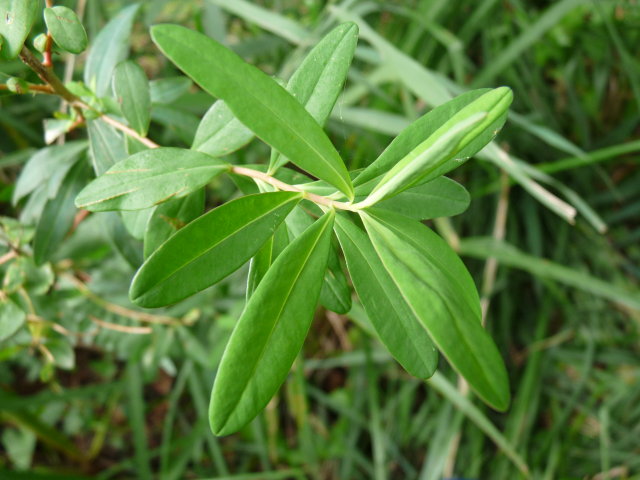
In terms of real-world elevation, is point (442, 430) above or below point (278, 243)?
below

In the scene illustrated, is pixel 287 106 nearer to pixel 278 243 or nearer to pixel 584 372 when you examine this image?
pixel 278 243

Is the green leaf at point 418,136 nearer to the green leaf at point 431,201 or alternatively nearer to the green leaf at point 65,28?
the green leaf at point 431,201

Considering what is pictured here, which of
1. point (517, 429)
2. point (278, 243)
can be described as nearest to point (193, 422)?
point (517, 429)

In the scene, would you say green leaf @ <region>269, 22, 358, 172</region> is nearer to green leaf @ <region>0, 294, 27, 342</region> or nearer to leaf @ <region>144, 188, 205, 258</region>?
leaf @ <region>144, 188, 205, 258</region>

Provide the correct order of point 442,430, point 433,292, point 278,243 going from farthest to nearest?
point 442,430 → point 278,243 → point 433,292

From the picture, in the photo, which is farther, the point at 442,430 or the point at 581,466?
the point at 581,466

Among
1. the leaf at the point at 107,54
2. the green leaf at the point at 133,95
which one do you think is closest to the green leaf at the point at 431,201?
the green leaf at the point at 133,95

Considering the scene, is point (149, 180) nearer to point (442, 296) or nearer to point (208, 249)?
point (208, 249)
